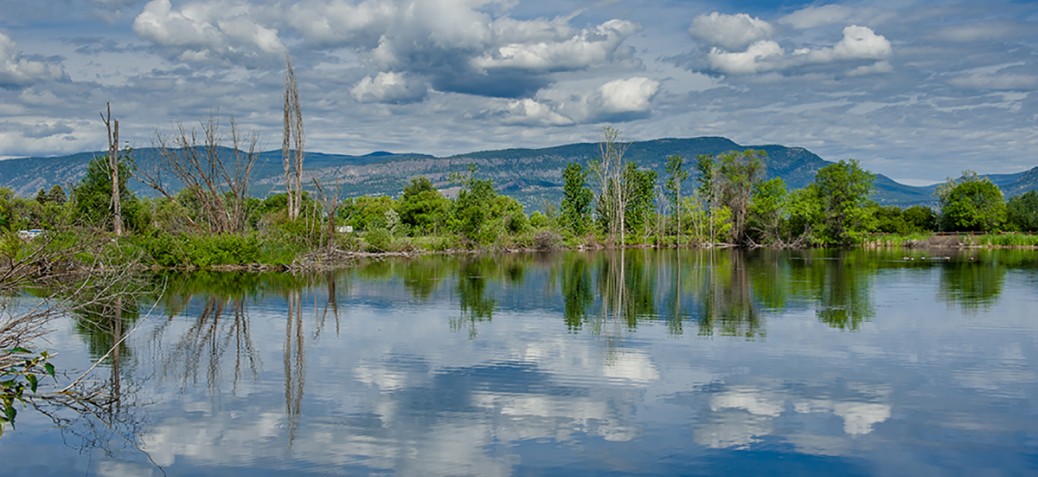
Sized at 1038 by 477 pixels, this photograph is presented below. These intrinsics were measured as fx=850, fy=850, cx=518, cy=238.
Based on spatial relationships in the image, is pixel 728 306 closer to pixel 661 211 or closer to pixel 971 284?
pixel 971 284

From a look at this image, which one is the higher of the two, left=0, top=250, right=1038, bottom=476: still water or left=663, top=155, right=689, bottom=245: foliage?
left=663, top=155, right=689, bottom=245: foliage

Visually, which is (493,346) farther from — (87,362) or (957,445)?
(957,445)

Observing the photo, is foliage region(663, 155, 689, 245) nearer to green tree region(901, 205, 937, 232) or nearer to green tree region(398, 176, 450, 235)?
green tree region(398, 176, 450, 235)

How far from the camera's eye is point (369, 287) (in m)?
25.9

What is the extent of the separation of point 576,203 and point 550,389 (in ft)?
181

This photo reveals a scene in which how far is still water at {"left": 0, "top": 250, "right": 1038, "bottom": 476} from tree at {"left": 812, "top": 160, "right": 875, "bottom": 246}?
47.2 meters

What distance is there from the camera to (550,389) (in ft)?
36.6

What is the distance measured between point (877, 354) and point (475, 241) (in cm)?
4064

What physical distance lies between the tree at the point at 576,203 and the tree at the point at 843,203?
18.4 meters

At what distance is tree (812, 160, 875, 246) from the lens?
6656cm

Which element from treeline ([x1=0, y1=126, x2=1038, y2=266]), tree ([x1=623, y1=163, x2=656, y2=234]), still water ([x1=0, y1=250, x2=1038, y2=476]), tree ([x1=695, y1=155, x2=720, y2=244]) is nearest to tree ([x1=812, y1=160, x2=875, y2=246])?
treeline ([x1=0, y1=126, x2=1038, y2=266])

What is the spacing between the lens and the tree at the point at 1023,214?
70.4 m

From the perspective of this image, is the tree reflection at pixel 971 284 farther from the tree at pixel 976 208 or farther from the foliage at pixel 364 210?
the foliage at pixel 364 210

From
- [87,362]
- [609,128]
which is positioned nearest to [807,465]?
[87,362]
